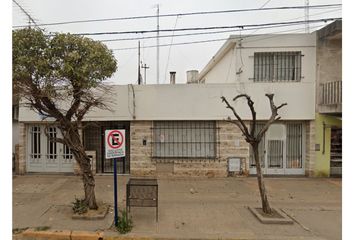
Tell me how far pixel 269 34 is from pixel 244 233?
788cm

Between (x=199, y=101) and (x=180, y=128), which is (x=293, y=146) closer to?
(x=199, y=101)

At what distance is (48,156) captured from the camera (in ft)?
34.2

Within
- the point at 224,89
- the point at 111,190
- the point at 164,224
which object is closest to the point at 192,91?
the point at 224,89

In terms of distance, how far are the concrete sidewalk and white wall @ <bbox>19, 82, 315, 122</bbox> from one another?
2509 mm

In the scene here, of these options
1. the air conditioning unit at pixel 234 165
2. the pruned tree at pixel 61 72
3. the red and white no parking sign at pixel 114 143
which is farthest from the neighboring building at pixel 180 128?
the red and white no parking sign at pixel 114 143

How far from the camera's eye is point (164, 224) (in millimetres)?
5512

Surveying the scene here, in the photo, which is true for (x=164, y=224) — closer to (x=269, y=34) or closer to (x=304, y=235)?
(x=304, y=235)

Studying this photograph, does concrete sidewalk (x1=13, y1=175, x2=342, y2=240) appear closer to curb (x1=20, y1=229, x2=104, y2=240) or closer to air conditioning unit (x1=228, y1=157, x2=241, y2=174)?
curb (x1=20, y1=229, x2=104, y2=240)

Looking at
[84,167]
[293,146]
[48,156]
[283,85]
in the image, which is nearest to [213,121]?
[283,85]

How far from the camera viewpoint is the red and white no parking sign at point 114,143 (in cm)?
530

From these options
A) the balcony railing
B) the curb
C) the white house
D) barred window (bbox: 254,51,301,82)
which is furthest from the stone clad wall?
the curb

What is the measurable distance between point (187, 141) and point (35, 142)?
641 centimetres

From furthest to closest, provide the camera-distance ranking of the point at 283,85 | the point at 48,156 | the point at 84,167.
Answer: the point at 48,156
the point at 283,85
the point at 84,167

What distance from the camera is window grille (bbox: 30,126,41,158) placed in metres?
10.4
